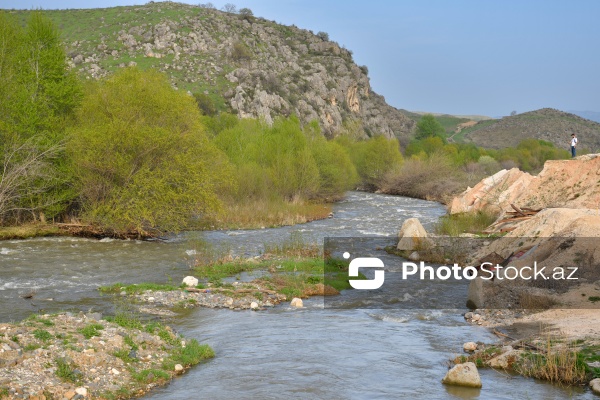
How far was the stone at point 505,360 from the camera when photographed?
1314 cm

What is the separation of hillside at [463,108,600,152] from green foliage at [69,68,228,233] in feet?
387

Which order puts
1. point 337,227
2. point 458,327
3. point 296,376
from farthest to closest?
point 337,227 → point 458,327 → point 296,376

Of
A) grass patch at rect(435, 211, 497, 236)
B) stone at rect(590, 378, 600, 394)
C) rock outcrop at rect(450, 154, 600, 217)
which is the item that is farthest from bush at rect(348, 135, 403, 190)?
stone at rect(590, 378, 600, 394)

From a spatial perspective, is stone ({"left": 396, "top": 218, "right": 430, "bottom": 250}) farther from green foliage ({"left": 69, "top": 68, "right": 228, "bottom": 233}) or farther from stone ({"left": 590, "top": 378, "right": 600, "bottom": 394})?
stone ({"left": 590, "top": 378, "right": 600, "bottom": 394})

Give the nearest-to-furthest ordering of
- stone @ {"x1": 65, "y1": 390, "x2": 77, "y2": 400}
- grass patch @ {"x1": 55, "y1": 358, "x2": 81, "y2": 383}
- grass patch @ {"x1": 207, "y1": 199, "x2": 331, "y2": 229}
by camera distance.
Answer: stone @ {"x1": 65, "y1": 390, "x2": 77, "y2": 400}
grass patch @ {"x1": 55, "y1": 358, "x2": 81, "y2": 383}
grass patch @ {"x1": 207, "y1": 199, "x2": 331, "y2": 229}

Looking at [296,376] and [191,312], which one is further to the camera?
[191,312]

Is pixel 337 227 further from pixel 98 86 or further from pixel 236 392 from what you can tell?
pixel 236 392

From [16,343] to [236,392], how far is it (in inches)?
158

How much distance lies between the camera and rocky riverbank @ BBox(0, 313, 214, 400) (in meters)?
10.7

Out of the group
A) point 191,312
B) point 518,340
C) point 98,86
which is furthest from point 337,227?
point 518,340

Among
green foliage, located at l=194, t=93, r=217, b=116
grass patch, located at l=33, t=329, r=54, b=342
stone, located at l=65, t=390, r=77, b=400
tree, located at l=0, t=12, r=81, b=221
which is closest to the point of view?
stone, located at l=65, t=390, r=77, b=400

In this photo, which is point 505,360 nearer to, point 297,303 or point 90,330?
point 297,303

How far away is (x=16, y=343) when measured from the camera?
11766 millimetres

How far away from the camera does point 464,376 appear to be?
1212cm
